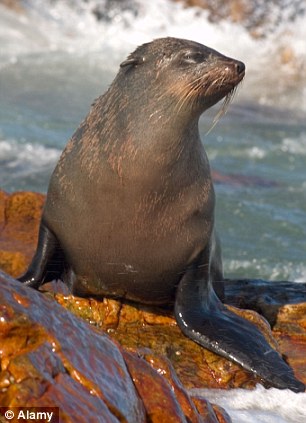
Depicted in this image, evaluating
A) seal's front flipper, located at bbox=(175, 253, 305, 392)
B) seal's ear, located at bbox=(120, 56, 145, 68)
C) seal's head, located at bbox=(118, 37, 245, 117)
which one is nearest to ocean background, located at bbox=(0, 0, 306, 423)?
seal's front flipper, located at bbox=(175, 253, 305, 392)

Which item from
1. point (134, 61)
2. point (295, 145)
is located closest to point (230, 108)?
Answer: point (295, 145)

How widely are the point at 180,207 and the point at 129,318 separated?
73cm

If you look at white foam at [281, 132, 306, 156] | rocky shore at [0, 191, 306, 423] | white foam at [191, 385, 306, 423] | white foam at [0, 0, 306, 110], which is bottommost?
white foam at [191, 385, 306, 423]

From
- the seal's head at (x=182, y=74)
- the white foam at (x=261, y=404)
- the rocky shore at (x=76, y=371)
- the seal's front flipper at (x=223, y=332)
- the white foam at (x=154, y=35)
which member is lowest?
the white foam at (x=261, y=404)

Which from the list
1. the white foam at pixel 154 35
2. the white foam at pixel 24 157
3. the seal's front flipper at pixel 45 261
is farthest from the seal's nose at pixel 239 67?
the white foam at pixel 154 35

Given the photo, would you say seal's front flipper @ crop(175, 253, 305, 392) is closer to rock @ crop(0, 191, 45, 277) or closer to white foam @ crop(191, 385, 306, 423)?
white foam @ crop(191, 385, 306, 423)

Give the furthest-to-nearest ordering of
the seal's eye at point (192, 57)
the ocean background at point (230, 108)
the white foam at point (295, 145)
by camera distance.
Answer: the white foam at point (295, 145), the ocean background at point (230, 108), the seal's eye at point (192, 57)

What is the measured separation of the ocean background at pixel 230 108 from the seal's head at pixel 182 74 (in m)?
1.66

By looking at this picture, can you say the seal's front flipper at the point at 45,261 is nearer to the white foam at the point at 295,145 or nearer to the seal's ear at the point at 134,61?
the seal's ear at the point at 134,61

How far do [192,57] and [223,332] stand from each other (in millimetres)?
1611

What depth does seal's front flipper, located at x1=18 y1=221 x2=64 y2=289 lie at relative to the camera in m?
5.82

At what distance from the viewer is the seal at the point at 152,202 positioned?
549cm

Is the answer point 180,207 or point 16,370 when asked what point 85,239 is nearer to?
point 180,207

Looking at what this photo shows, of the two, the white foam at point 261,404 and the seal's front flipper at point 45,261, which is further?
the seal's front flipper at point 45,261
